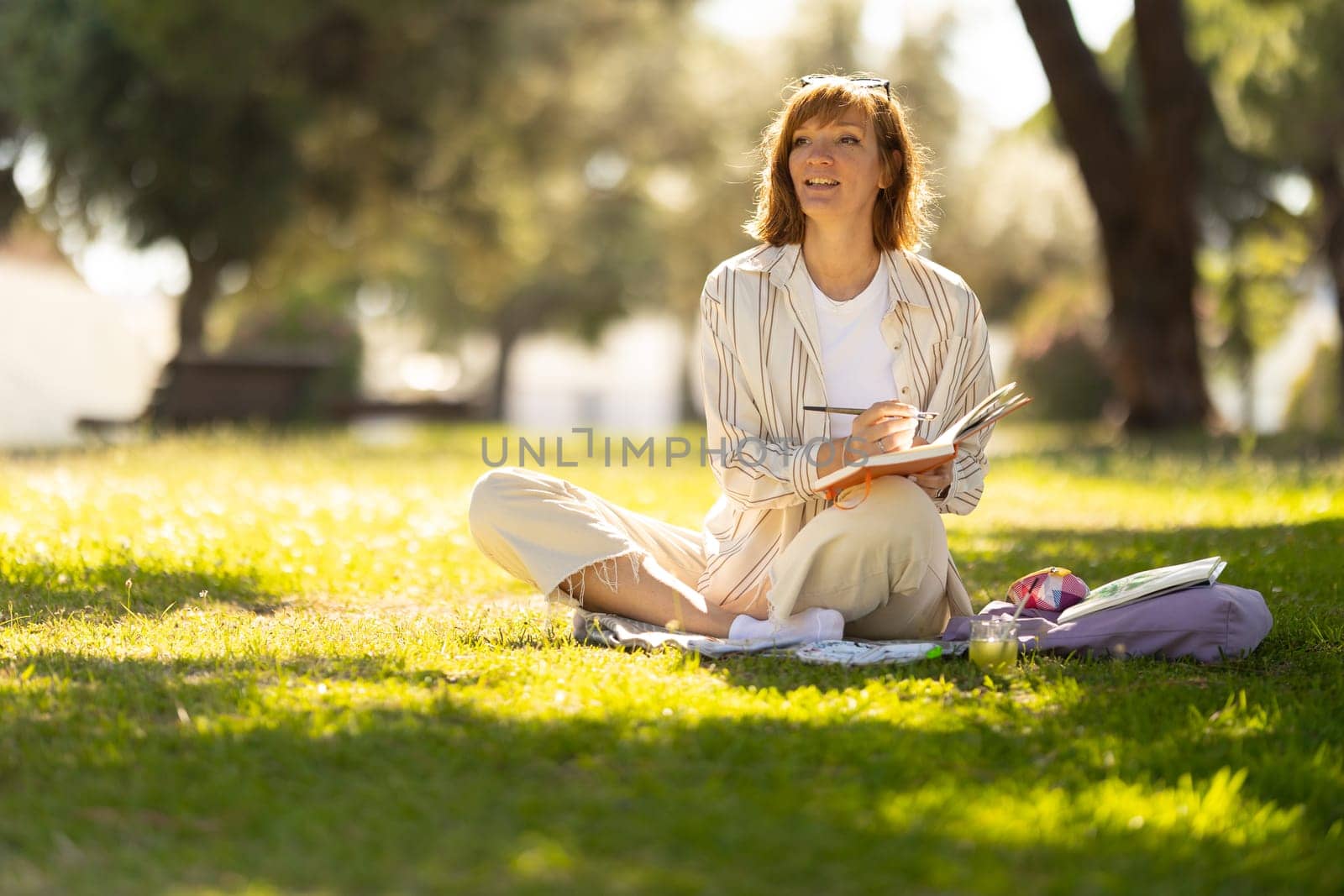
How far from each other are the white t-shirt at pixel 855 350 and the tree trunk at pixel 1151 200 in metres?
9.78

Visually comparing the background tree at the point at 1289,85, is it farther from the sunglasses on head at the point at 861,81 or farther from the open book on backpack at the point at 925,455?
the open book on backpack at the point at 925,455

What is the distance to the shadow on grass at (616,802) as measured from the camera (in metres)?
2.40

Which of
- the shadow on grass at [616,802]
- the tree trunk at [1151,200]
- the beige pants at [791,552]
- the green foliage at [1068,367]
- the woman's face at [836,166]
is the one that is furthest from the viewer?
the green foliage at [1068,367]

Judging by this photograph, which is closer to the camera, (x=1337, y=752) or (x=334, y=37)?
(x=1337, y=752)

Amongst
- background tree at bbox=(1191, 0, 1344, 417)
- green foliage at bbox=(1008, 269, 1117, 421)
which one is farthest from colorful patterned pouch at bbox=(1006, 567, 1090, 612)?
green foliage at bbox=(1008, 269, 1117, 421)

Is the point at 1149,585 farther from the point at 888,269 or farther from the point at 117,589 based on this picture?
the point at 117,589

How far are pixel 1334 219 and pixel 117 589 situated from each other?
1895 centimetres

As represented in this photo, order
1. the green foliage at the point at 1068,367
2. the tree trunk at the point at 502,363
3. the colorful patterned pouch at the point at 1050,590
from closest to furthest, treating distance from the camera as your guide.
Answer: the colorful patterned pouch at the point at 1050,590 → the green foliage at the point at 1068,367 → the tree trunk at the point at 502,363

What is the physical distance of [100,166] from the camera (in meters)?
16.8

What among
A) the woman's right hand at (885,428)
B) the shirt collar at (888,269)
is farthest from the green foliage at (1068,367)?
the woman's right hand at (885,428)

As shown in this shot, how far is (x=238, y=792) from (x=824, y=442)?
6.40ft

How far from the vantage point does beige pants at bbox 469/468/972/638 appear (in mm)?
4031

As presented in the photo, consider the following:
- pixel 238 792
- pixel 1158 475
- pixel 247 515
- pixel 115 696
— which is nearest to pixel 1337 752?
pixel 238 792

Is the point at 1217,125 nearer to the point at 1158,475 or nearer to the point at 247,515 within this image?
the point at 1158,475
